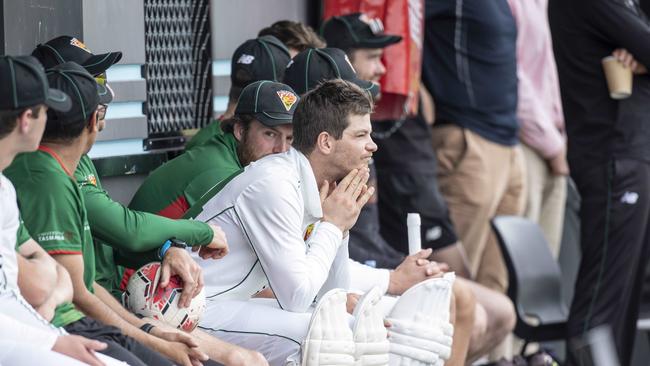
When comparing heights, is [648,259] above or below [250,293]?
below

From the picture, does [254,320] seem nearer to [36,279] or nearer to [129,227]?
[129,227]

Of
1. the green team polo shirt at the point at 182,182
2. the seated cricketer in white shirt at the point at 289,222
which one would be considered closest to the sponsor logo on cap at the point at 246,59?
the green team polo shirt at the point at 182,182

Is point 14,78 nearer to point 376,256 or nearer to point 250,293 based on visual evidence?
point 250,293

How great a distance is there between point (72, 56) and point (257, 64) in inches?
46.8

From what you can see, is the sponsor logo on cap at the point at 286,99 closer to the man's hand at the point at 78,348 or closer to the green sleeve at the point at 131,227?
the green sleeve at the point at 131,227

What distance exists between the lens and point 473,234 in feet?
28.0

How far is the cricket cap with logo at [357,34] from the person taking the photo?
284 inches

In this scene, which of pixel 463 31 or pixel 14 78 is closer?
pixel 14 78

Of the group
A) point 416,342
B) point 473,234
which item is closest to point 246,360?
point 416,342

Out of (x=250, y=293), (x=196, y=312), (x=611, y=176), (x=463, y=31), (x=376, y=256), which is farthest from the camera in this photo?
(x=463, y=31)

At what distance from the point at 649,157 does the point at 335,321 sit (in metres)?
3.17

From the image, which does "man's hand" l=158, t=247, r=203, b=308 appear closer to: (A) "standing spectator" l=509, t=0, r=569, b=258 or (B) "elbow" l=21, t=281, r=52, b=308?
(B) "elbow" l=21, t=281, r=52, b=308

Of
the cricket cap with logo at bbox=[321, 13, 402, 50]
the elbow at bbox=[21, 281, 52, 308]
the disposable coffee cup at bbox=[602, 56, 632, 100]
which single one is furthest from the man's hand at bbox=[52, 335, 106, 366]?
the disposable coffee cup at bbox=[602, 56, 632, 100]

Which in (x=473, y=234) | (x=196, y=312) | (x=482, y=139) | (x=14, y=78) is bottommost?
(x=473, y=234)
